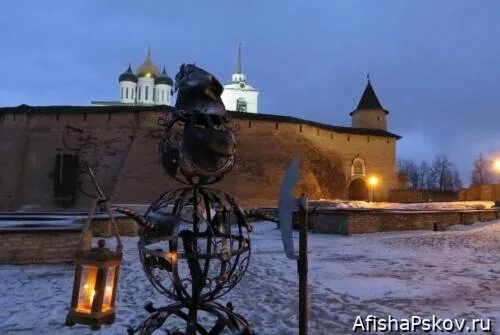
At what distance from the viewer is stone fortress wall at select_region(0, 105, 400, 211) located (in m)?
22.8

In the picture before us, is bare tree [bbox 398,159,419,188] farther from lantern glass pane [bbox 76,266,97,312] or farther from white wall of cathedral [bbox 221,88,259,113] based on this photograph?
lantern glass pane [bbox 76,266,97,312]

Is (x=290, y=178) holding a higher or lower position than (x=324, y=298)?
higher

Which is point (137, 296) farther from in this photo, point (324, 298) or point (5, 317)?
point (324, 298)

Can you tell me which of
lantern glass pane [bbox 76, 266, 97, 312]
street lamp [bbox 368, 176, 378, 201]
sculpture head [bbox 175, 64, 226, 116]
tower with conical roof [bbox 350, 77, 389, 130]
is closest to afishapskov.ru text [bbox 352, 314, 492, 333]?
lantern glass pane [bbox 76, 266, 97, 312]

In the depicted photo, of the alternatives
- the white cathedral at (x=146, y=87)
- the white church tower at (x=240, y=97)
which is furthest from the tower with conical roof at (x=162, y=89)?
the white church tower at (x=240, y=97)

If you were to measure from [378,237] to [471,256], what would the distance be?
10.8 ft

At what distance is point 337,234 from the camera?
1211 centimetres

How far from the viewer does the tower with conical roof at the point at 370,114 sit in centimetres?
3353

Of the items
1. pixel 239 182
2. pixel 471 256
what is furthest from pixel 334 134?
pixel 471 256

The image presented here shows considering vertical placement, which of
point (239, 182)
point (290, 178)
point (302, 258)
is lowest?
point (302, 258)

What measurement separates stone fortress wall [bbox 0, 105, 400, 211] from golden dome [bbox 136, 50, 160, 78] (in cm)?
2284

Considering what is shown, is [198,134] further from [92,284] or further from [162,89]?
[162,89]

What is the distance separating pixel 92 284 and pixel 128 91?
151 feet

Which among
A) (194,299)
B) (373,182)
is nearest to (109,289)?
(194,299)
